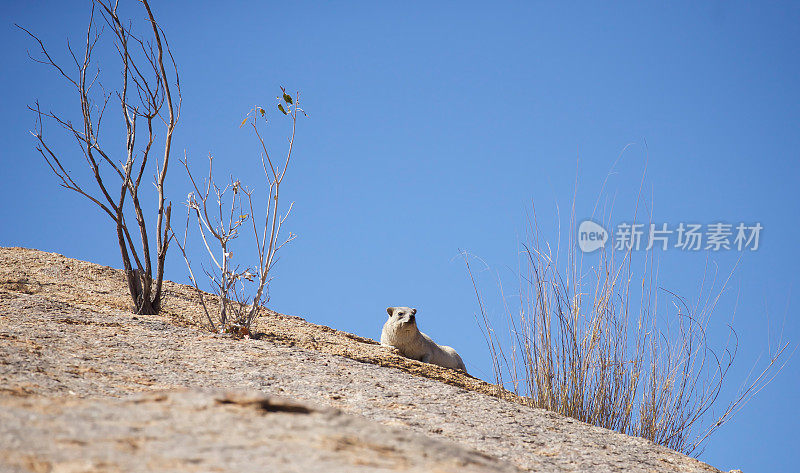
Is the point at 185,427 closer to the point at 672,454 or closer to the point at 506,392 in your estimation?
the point at 672,454

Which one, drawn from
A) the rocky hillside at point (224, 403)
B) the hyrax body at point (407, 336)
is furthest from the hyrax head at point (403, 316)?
the rocky hillside at point (224, 403)

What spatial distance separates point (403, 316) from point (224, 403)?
4.46 m

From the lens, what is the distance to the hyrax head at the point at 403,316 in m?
6.34

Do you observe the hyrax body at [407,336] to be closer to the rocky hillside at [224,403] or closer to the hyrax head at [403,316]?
the hyrax head at [403,316]

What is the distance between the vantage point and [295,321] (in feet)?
23.1

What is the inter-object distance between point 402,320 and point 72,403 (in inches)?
175

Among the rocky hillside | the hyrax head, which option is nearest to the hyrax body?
the hyrax head

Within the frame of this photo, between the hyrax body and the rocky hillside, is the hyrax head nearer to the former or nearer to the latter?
the hyrax body

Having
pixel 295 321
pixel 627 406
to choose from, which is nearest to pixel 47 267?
pixel 295 321

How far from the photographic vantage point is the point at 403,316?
252 inches

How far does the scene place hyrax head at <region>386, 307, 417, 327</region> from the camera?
20.8ft

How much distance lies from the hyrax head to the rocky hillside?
0.40 m

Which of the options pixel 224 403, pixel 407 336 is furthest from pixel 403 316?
pixel 224 403

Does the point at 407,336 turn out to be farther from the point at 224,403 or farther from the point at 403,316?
the point at 224,403
